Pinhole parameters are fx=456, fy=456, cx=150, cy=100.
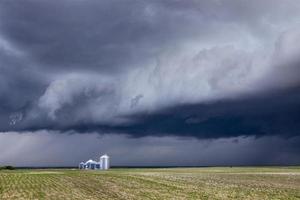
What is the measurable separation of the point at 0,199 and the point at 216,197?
76.3 ft

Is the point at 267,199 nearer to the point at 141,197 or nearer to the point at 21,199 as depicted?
the point at 141,197

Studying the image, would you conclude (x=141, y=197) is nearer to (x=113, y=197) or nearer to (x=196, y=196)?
(x=113, y=197)

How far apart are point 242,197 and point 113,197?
47.5ft

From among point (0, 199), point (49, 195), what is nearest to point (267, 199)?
point (49, 195)

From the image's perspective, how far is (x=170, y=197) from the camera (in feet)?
163

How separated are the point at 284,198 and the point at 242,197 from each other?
4686mm

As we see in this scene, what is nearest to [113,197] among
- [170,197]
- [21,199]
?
[170,197]

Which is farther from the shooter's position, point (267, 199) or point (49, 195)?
point (49, 195)

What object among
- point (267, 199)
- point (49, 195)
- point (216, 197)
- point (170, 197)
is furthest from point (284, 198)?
point (49, 195)

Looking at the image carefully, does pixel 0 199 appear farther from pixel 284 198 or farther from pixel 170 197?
pixel 284 198

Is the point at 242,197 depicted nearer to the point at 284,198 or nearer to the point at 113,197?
the point at 284,198

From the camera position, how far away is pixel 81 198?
161 feet

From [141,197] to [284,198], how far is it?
16.1 meters

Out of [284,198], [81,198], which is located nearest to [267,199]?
[284,198]
